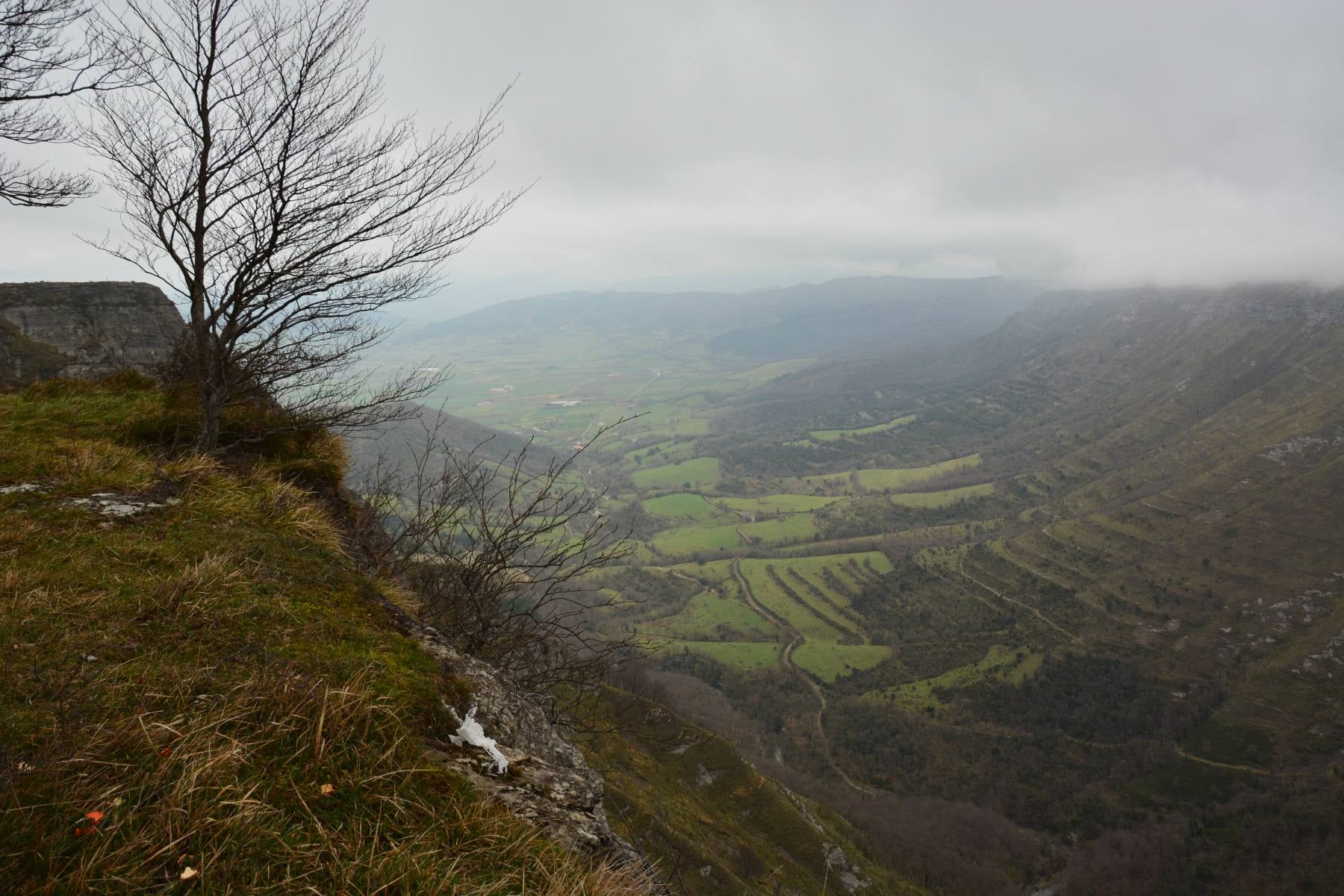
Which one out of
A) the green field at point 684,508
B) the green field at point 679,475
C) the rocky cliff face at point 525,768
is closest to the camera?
the rocky cliff face at point 525,768

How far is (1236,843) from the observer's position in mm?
54844

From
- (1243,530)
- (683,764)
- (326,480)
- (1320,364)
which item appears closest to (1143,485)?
(1243,530)

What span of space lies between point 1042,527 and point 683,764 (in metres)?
98.6

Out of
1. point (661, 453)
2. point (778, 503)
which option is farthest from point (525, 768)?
point (661, 453)

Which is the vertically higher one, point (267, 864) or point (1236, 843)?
point (267, 864)

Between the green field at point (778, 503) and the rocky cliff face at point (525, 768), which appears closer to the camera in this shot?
the rocky cliff face at point (525, 768)

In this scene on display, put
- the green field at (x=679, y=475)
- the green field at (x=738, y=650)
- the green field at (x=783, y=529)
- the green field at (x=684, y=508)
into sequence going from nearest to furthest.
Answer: the green field at (x=738, y=650)
the green field at (x=783, y=529)
the green field at (x=684, y=508)
the green field at (x=679, y=475)

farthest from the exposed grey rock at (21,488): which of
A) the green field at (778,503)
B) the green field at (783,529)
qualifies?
the green field at (778,503)

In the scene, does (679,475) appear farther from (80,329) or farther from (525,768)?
(525,768)

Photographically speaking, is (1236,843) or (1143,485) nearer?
(1236,843)

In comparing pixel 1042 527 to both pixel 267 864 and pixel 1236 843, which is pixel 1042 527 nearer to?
pixel 1236 843

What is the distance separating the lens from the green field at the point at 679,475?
134 m

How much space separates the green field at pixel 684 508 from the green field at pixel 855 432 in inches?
2631

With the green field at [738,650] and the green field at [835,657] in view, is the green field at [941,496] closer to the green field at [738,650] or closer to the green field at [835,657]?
the green field at [835,657]
